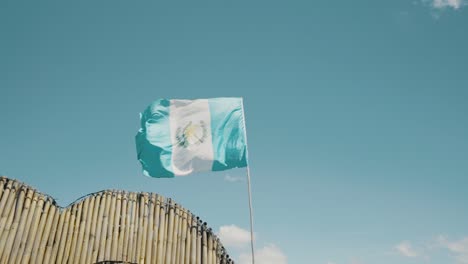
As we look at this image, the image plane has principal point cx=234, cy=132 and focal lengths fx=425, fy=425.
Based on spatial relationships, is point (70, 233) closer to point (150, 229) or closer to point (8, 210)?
point (8, 210)

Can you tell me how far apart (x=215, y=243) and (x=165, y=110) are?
13.5 feet

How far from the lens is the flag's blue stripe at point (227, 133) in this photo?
11719 mm

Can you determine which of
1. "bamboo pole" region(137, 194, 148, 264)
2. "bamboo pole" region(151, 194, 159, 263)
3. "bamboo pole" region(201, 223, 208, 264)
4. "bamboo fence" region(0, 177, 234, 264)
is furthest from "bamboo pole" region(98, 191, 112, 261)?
"bamboo pole" region(201, 223, 208, 264)

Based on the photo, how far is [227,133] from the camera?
40.0ft

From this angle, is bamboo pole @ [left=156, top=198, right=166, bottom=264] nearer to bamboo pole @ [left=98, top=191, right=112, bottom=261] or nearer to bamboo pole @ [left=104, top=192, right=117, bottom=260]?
bamboo pole @ [left=104, top=192, right=117, bottom=260]

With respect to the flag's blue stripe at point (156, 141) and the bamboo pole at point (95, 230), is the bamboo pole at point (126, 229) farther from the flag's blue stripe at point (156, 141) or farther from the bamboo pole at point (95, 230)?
the flag's blue stripe at point (156, 141)

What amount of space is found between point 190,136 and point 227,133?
3.49 ft

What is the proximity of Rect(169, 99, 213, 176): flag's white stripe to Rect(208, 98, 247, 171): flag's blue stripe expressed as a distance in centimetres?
17

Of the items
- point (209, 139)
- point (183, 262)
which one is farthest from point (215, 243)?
point (209, 139)

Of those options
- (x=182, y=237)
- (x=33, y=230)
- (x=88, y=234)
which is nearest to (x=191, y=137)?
(x=182, y=237)

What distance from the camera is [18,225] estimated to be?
10750mm

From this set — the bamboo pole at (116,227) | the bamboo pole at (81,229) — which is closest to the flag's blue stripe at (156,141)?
the bamboo pole at (116,227)

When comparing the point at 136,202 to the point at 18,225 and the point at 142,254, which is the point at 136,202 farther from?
the point at 18,225

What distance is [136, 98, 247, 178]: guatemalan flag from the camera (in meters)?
11.8
